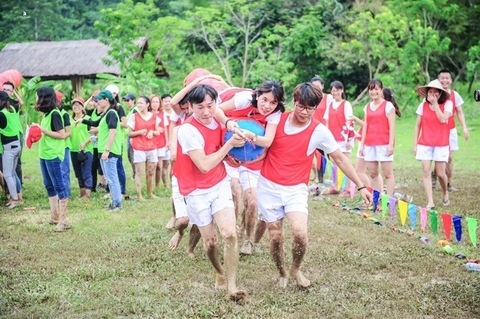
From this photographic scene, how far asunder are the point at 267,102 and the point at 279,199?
2.93 ft

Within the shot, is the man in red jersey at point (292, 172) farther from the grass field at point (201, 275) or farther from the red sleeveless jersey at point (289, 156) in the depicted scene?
Result: the grass field at point (201, 275)

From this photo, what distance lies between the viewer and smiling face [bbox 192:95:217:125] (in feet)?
17.3

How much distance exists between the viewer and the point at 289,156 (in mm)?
5598

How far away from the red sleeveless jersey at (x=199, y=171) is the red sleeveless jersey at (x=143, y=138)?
5404 millimetres

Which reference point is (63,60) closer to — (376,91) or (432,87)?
(376,91)

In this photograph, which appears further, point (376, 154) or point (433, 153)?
point (376, 154)

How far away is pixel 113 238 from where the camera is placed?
25.8 feet

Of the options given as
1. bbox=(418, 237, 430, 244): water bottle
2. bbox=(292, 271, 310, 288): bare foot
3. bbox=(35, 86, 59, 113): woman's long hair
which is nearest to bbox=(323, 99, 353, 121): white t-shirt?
bbox=(418, 237, 430, 244): water bottle

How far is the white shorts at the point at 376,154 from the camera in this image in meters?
9.56

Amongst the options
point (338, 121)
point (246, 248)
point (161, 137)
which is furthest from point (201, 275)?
point (161, 137)

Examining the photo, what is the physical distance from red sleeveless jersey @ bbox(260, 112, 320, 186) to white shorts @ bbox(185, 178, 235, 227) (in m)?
0.46

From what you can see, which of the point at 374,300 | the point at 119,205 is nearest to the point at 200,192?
the point at 374,300

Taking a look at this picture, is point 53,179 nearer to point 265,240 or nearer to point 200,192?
point 265,240

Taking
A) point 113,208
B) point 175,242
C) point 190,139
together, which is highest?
point 190,139
